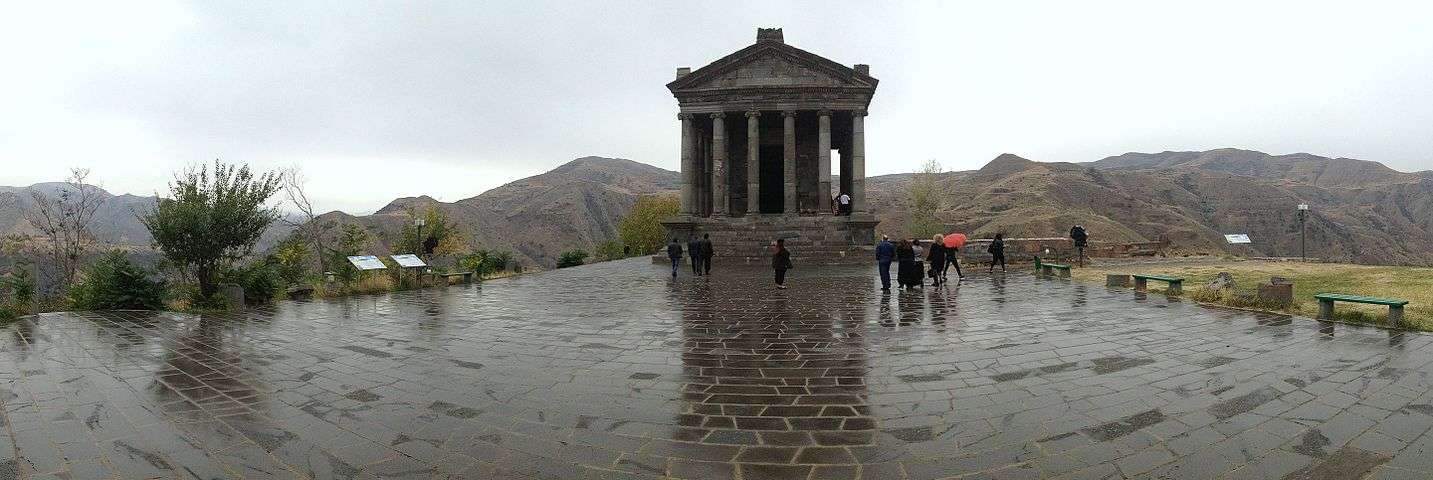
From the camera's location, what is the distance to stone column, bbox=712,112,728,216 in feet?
90.9

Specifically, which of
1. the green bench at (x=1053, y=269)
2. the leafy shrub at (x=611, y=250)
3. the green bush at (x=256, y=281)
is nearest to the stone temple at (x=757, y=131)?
the green bench at (x=1053, y=269)

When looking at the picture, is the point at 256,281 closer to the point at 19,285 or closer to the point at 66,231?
the point at 19,285

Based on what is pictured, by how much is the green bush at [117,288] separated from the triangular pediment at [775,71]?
19.9m

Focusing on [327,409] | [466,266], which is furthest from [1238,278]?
[466,266]

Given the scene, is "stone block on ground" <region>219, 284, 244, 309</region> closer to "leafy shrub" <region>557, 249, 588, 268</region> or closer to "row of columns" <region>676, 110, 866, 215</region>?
"row of columns" <region>676, 110, 866, 215</region>

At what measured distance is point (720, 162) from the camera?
92.9 ft

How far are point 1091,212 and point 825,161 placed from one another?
2198 inches

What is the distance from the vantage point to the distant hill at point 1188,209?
2482 inches

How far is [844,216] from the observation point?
87.5 ft

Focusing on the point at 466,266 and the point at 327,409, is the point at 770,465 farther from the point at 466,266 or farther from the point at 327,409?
the point at 466,266

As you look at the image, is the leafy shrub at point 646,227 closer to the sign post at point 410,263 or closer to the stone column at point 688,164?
the stone column at point 688,164

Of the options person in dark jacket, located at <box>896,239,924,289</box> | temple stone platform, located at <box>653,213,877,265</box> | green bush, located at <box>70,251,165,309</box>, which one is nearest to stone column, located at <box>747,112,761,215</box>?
temple stone platform, located at <box>653,213,877,265</box>

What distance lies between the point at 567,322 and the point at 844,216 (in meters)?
19.0

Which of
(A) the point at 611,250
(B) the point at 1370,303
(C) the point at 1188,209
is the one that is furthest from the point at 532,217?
(B) the point at 1370,303
